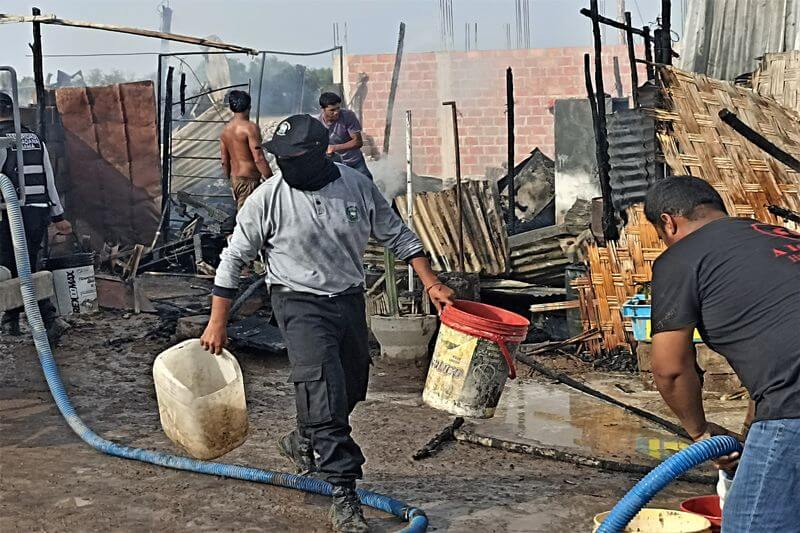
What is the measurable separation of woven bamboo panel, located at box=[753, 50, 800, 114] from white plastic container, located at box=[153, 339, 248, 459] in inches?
328

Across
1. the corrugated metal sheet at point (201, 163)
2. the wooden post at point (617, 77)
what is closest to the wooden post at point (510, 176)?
the corrugated metal sheet at point (201, 163)

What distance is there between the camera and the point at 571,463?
6.24 m

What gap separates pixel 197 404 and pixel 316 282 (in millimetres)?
880

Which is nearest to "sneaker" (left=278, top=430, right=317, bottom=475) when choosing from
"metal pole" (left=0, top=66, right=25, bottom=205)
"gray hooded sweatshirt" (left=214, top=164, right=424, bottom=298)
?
"gray hooded sweatshirt" (left=214, top=164, right=424, bottom=298)

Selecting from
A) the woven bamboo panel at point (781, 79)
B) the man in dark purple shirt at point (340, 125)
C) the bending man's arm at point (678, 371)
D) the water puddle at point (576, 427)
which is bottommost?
the water puddle at point (576, 427)

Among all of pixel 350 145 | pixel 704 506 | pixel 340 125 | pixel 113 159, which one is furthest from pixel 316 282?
pixel 113 159

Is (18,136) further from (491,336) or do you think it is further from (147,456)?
(491,336)

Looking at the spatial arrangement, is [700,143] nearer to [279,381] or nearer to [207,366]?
[279,381]

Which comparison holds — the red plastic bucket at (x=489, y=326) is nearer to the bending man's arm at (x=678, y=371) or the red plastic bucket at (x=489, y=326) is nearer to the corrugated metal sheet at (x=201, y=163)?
the bending man's arm at (x=678, y=371)

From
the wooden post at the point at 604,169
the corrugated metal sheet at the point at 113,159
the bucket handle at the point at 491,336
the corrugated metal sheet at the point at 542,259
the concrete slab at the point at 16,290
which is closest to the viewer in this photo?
the bucket handle at the point at 491,336

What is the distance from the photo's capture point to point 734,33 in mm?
13586

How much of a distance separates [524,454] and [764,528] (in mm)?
3160

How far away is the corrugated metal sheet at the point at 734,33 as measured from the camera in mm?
12992

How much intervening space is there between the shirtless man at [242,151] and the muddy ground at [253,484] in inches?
135
